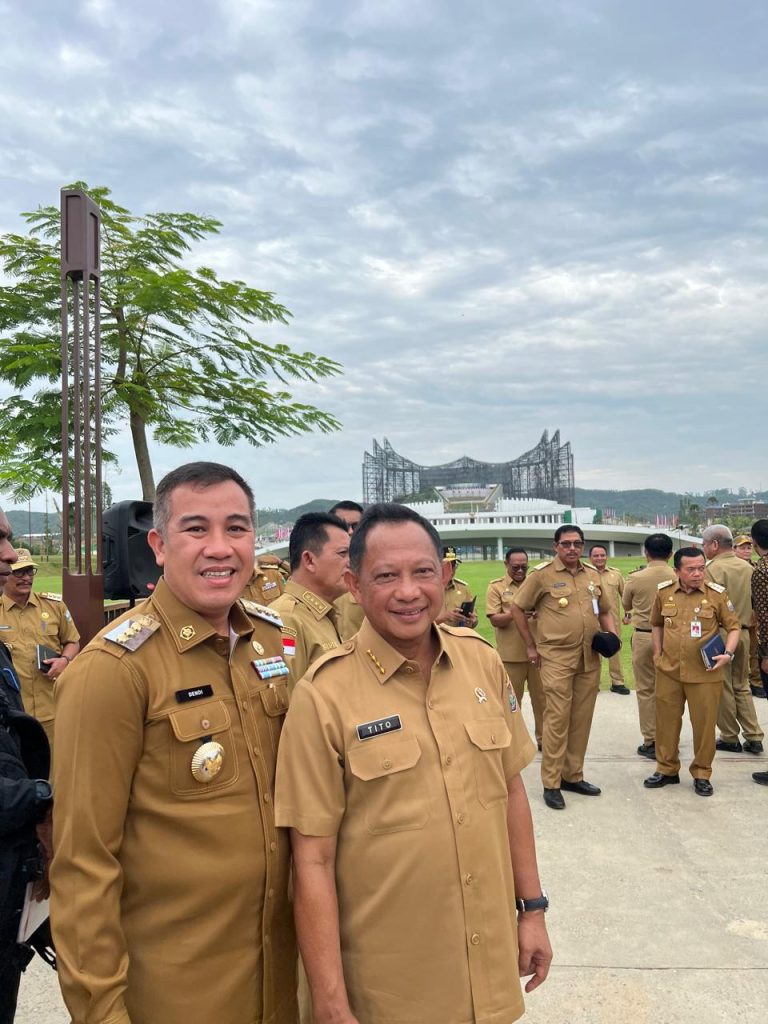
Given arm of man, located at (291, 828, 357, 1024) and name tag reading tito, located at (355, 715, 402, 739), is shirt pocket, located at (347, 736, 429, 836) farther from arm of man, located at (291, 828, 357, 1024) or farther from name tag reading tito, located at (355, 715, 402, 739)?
arm of man, located at (291, 828, 357, 1024)

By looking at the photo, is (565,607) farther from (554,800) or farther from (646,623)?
(646,623)

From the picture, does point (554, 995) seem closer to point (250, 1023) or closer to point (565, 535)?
point (250, 1023)

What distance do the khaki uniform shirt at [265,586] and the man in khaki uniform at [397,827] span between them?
3.82 m

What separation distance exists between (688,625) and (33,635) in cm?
467

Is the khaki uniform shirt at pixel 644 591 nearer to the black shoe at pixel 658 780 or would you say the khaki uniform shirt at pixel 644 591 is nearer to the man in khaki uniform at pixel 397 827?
the black shoe at pixel 658 780

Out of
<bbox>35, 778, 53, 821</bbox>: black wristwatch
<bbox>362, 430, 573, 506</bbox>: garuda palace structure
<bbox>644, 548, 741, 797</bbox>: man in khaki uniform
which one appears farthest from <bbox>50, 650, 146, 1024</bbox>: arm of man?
<bbox>362, 430, 573, 506</bbox>: garuda palace structure

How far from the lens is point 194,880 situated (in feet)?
4.58

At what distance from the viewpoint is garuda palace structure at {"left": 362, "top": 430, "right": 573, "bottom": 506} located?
107188mm

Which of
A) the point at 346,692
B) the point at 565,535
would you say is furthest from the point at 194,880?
the point at 565,535

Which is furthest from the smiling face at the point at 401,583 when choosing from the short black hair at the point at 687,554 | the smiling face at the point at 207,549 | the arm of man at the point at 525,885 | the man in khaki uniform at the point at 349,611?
the short black hair at the point at 687,554

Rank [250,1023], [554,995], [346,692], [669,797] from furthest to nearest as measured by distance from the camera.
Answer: [669,797] < [554,995] < [346,692] < [250,1023]

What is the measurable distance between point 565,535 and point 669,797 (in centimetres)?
192

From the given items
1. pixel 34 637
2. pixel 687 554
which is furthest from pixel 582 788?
pixel 34 637

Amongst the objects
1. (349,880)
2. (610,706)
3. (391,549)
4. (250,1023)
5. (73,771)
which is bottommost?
(610,706)
